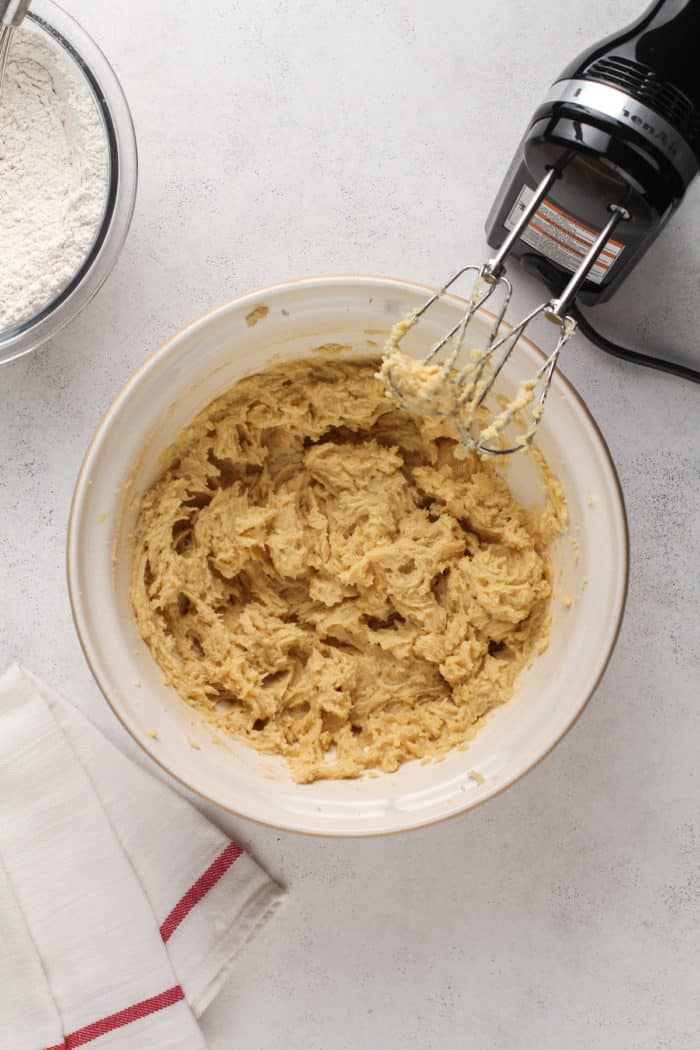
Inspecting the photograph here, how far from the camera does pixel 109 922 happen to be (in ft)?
5.18

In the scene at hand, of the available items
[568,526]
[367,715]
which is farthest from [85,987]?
[568,526]

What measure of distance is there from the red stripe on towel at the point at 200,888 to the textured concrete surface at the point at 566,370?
0.15ft

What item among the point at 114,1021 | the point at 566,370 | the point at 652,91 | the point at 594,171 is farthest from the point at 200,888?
the point at 652,91

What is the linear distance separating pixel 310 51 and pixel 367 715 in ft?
3.89

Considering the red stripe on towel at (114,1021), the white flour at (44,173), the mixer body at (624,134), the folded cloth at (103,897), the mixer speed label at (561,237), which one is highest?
the mixer body at (624,134)

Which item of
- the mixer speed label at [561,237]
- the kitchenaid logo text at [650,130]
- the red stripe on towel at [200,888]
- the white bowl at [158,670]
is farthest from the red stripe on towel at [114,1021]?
the kitchenaid logo text at [650,130]

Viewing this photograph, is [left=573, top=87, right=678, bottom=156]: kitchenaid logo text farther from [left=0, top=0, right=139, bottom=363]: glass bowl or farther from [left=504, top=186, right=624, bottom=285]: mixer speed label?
[left=0, top=0, right=139, bottom=363]: glass bowl

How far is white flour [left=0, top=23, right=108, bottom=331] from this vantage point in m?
1.42

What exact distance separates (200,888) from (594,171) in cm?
139

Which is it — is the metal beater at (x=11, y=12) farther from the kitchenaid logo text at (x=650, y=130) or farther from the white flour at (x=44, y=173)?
the kitchenaid logo text at (x=650, y=130)

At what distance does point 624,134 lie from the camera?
1.10 metres

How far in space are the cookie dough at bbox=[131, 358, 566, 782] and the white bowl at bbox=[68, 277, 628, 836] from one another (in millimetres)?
48

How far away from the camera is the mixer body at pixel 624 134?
1.11 m

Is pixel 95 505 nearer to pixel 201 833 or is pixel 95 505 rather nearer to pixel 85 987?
pixel 201 833
